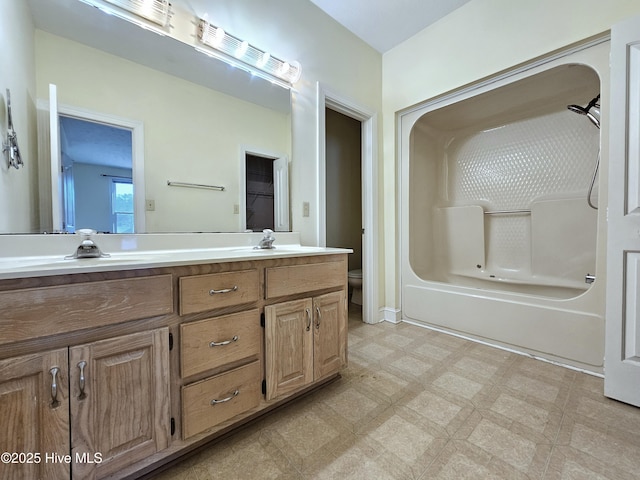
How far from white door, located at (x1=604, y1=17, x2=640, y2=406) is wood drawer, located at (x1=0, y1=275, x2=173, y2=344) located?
211 centimetres

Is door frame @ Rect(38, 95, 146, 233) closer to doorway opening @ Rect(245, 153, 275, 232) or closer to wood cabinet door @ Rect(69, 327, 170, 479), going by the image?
doorway opening @ Rect(245, 153, 275, 232)

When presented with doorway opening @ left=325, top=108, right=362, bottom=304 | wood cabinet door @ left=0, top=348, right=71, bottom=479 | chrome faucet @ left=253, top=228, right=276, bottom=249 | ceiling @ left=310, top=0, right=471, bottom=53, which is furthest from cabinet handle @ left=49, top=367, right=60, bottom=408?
doorway opening @ left=325, top=108, right=362, bottom=304

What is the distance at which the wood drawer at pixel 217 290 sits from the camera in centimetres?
100

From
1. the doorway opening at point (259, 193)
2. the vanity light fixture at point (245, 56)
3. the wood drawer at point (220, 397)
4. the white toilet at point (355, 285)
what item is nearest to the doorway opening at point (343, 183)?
the white toilet at point (355, 285)

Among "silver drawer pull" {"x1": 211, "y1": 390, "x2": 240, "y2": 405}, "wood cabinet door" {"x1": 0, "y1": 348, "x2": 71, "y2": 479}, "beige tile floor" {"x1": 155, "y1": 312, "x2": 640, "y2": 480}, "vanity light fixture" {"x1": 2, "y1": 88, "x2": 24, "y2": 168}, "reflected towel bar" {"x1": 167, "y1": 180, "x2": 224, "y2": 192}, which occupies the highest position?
"vanity light fixture" {"x1": 2, "y1": 88, "x2": 24, "y2": 168}

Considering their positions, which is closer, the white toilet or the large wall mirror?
the large wall mirror

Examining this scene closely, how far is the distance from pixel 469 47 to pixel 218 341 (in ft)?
8.46

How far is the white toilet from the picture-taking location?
9.76 feet

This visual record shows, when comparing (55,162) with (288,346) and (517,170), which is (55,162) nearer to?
(288,346)

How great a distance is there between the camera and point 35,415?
76 centimetres

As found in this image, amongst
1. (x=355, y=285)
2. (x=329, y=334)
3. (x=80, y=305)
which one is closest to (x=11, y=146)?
(x=80, y=305)

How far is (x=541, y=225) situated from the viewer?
8.04 ft

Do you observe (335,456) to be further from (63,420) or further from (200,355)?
(63,420)

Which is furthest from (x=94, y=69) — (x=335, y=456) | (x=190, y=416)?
(x=335, y=456)
